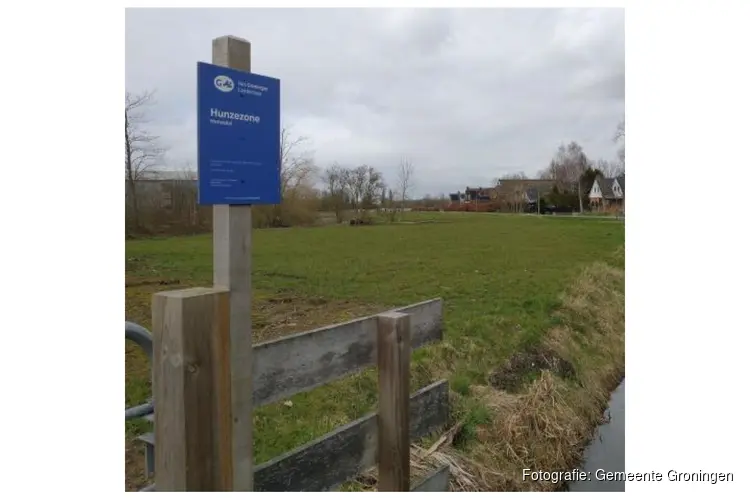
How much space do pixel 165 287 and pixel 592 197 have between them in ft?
107

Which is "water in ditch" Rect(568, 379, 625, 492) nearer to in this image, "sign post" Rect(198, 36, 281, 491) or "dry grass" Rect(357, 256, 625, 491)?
"dry grass" Rect(357, 256, 625, 491)

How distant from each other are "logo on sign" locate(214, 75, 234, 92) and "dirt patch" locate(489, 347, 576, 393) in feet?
14.3

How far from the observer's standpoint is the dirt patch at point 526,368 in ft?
18.1

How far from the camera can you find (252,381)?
80.6 inches

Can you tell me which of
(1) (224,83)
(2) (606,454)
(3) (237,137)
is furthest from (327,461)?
(2) (606,454)

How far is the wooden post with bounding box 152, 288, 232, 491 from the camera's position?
173 cm

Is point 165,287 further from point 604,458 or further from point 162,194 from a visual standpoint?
point 604,458

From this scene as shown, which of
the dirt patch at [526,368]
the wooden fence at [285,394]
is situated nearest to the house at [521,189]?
the dirt patch at [526,368]

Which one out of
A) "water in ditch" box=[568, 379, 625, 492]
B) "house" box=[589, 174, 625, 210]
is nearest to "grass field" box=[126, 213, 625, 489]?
"water in ditch" box=[568, 379, 625, 492]

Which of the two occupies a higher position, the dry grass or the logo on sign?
the logo on sign

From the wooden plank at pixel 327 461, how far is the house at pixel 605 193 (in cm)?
2986

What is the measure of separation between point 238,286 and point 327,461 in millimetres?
974

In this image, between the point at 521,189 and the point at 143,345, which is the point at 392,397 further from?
the point at 521,189

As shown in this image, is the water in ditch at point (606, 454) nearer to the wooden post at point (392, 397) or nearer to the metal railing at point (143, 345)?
the wooden post at point (392, 397)
